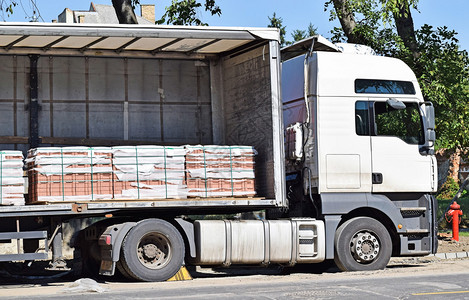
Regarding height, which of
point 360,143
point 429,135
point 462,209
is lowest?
point 462,209

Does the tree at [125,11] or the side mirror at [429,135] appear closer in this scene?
the side mirror at [429,135]

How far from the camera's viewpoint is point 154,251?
12852mm

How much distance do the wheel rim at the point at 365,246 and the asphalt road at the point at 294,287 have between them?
0.38 m

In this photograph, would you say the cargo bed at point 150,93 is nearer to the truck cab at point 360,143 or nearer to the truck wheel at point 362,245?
the truck cab at point 360,143

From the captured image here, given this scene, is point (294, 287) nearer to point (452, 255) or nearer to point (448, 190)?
point (452, 255)

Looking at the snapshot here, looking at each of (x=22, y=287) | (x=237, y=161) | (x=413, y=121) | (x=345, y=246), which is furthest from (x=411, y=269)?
(x=22, y=287)

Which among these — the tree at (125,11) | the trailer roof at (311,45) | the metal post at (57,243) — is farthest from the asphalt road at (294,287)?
the tree at (125,11)

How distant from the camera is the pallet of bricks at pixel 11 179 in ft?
39.5

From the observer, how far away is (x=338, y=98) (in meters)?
14.1

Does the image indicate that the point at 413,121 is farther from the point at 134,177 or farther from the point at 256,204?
the point at 134,177

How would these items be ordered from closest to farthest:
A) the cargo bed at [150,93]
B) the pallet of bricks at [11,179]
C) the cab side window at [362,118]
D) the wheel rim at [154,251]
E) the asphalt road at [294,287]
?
the asphalt road at [294,287], the pallet of bricks at [11,179], the wheel rim at [154,251], the cargo bed at [150,93], the cab side window at [362,118]

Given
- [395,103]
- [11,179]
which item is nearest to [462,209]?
[395,103]

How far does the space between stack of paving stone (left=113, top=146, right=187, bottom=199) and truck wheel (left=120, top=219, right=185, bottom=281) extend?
0.50 meters

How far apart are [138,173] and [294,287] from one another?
328cm
